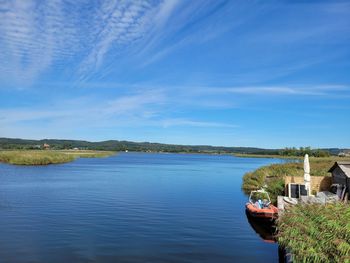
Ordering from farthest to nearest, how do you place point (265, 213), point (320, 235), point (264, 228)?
point (265, 213), point (264, 228), point (320, 235)

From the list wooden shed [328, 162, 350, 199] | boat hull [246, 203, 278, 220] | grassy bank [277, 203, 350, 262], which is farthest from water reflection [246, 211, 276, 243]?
grassy bank [277, 203, 350, 262]

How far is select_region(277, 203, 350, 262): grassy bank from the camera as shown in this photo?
9.69 meters

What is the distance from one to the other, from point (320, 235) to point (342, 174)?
15.3m

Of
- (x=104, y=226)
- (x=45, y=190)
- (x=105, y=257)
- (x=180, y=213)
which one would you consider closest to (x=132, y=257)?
(x=105, y=257)

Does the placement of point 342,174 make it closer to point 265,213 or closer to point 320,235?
point 265,213

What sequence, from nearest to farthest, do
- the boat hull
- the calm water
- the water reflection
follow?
the calm water, the water reflection, the boat hull

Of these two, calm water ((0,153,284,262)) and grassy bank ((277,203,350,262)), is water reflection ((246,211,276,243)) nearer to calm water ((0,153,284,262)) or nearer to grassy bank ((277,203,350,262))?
calm water ((0,153,284,262))

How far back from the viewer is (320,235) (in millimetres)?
10852

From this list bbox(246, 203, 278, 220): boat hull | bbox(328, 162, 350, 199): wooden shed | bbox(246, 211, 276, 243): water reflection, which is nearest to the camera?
bbox(246, 211, 276, 243): water reflection

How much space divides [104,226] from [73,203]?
8.85 meters

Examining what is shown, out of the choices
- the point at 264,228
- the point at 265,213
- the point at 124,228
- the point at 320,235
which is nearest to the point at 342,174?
the point at 265,213

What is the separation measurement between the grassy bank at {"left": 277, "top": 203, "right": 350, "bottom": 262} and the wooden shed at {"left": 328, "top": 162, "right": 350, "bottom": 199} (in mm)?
11174

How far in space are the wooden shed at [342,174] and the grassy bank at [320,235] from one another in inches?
440

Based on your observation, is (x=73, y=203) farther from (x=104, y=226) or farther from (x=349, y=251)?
(x=349, y=251)
